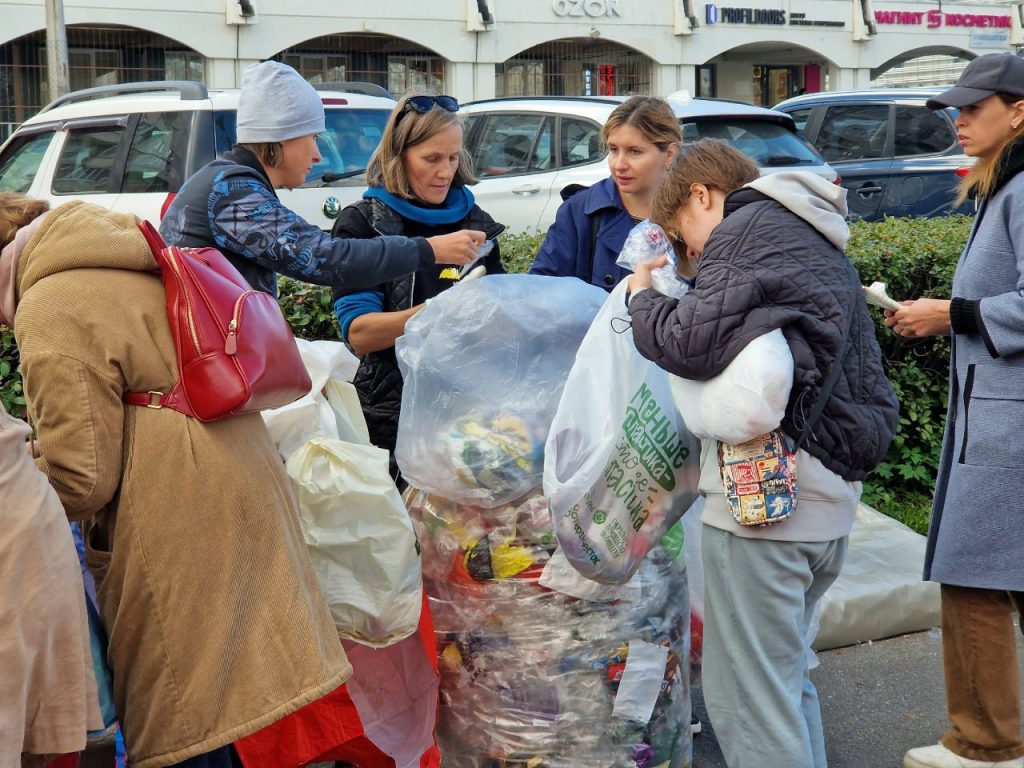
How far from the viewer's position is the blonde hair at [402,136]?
344 centimetres

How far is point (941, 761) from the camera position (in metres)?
3.26

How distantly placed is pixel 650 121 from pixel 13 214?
182 cm

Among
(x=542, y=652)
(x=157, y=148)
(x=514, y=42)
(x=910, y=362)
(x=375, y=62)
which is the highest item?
(x=514, y=42)

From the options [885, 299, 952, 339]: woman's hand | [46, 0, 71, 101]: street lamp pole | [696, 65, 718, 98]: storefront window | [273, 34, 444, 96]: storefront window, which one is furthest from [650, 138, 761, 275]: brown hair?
[696, 65, 718, 98]: storefront window

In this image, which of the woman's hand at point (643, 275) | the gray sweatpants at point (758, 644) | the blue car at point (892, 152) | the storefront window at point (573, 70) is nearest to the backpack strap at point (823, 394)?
the gray sweatpants at point (758, 644)

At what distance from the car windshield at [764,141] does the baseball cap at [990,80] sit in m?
5.86

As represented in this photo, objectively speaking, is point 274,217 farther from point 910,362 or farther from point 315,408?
point 910,362

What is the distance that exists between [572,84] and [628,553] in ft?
76.5

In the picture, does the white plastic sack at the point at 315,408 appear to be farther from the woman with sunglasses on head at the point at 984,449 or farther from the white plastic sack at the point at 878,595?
the white plastic sack at the point at 878,595

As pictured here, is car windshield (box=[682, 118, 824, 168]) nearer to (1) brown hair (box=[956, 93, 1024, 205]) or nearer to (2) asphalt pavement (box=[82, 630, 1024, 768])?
(2) asphalt pavement (box=[82, 630, 1024, 768])

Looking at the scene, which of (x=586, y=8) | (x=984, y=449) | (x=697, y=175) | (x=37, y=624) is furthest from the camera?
(x=586, y=8)

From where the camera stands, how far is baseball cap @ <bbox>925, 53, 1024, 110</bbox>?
3127mm

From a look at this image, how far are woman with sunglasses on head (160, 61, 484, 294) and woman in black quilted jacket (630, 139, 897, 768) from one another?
2.27ft

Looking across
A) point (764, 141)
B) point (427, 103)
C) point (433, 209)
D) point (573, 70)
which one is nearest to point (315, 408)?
point (433, 209)
